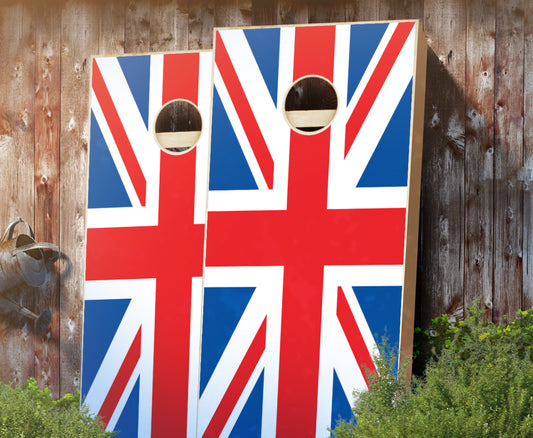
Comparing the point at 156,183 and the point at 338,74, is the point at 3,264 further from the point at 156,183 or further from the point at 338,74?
the point at 338,74

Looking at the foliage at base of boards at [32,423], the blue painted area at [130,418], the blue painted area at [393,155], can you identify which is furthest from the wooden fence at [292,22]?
the foliage at base of boards at [32,423]

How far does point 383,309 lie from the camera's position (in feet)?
10.3

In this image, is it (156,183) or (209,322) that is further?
(156,183)

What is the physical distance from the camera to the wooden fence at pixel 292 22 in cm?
350

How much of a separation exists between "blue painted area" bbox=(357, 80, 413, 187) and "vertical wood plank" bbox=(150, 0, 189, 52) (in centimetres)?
144

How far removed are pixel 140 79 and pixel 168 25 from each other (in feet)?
1.69

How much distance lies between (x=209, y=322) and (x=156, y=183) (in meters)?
0.82

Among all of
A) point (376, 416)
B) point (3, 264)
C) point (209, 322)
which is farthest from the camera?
point (3, 264)

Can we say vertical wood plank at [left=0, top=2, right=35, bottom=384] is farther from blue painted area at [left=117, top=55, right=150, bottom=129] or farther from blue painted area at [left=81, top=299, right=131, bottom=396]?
blue painted area at [left=117, top=55, right=150, bottom=129]

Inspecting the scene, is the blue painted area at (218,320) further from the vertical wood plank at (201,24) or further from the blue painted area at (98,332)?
the vertical wood plank at (201,24)

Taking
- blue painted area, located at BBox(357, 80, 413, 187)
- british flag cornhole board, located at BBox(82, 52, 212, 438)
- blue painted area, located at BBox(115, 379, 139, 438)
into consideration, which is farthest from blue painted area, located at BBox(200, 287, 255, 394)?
blue painted area, located at BBox(357, 80, 413, 187)

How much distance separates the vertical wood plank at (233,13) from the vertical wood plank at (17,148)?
1.24 metres

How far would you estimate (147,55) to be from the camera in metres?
3.70

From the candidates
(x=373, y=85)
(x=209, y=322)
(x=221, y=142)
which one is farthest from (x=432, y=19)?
(x=209, y=322)
